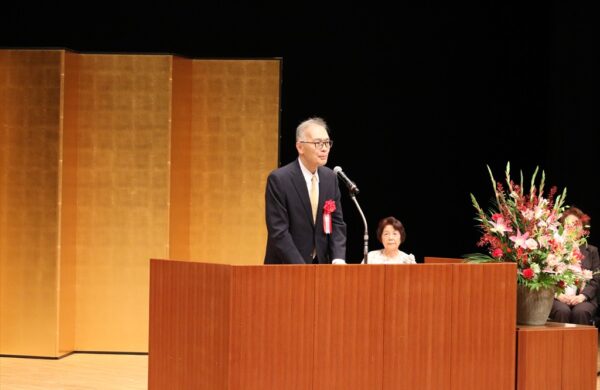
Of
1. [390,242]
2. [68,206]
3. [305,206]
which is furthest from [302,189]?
[68,206]

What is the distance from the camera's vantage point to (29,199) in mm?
6684

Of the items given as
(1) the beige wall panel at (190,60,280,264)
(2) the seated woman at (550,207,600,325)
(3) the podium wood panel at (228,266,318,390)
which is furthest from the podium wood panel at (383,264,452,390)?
(1) the beige wall panel at (190,60,280,264)

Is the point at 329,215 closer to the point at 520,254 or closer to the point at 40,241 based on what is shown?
the point at 520,254

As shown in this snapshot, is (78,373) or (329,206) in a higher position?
(329,206)

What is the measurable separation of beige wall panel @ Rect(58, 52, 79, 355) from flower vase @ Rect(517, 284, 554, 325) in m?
3.64

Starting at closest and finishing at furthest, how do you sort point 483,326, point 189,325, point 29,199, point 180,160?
point 189,325
point 483,326
point 29,199
point 180,160

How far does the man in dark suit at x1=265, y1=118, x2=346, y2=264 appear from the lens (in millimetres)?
4230

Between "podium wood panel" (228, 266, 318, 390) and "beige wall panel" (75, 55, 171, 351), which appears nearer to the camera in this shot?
"podium wood panel" (228, 266, 318, 390)

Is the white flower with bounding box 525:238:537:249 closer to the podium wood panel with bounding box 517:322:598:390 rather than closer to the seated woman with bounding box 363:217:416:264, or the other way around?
the podium wood panel with bounding box 517:322:598:390

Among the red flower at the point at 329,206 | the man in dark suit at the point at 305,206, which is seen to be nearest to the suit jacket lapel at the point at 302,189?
the man in dark suit at the point at 305,206

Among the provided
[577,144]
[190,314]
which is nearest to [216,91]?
[577,144]

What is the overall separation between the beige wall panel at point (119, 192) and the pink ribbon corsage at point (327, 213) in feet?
8.96

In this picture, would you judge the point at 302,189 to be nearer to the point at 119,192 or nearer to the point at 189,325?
the point at 189,325

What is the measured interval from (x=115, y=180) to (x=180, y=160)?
0.50 metres
